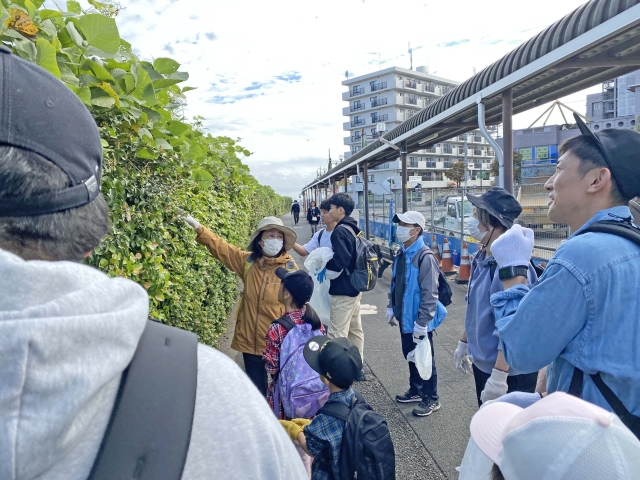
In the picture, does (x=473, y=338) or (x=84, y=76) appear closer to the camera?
(x=84, y=76)

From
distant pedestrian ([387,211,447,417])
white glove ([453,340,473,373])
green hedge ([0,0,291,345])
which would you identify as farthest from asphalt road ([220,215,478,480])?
green hedge ([0,0,291,345])

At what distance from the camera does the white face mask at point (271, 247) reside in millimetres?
3641

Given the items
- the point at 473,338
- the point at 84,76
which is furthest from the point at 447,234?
the point at 84,76

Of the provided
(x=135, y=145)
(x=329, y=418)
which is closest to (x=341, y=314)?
(x=329, y=418)

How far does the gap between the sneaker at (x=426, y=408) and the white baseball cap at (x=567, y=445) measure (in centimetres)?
307

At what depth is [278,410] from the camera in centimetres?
287

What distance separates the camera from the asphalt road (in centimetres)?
346

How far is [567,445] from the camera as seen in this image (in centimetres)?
111

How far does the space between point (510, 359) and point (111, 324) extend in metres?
1.54

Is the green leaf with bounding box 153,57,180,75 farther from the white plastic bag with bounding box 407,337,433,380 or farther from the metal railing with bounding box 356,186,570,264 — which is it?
the metal railing with bounding box 356,186,570,264

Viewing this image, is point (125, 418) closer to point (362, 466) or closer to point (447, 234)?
point (362, 466)

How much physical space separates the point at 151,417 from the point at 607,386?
1.52 meters

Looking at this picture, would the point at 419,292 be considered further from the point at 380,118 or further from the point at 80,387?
the point at 380,118

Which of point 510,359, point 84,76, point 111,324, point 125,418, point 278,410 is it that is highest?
point 84,76
